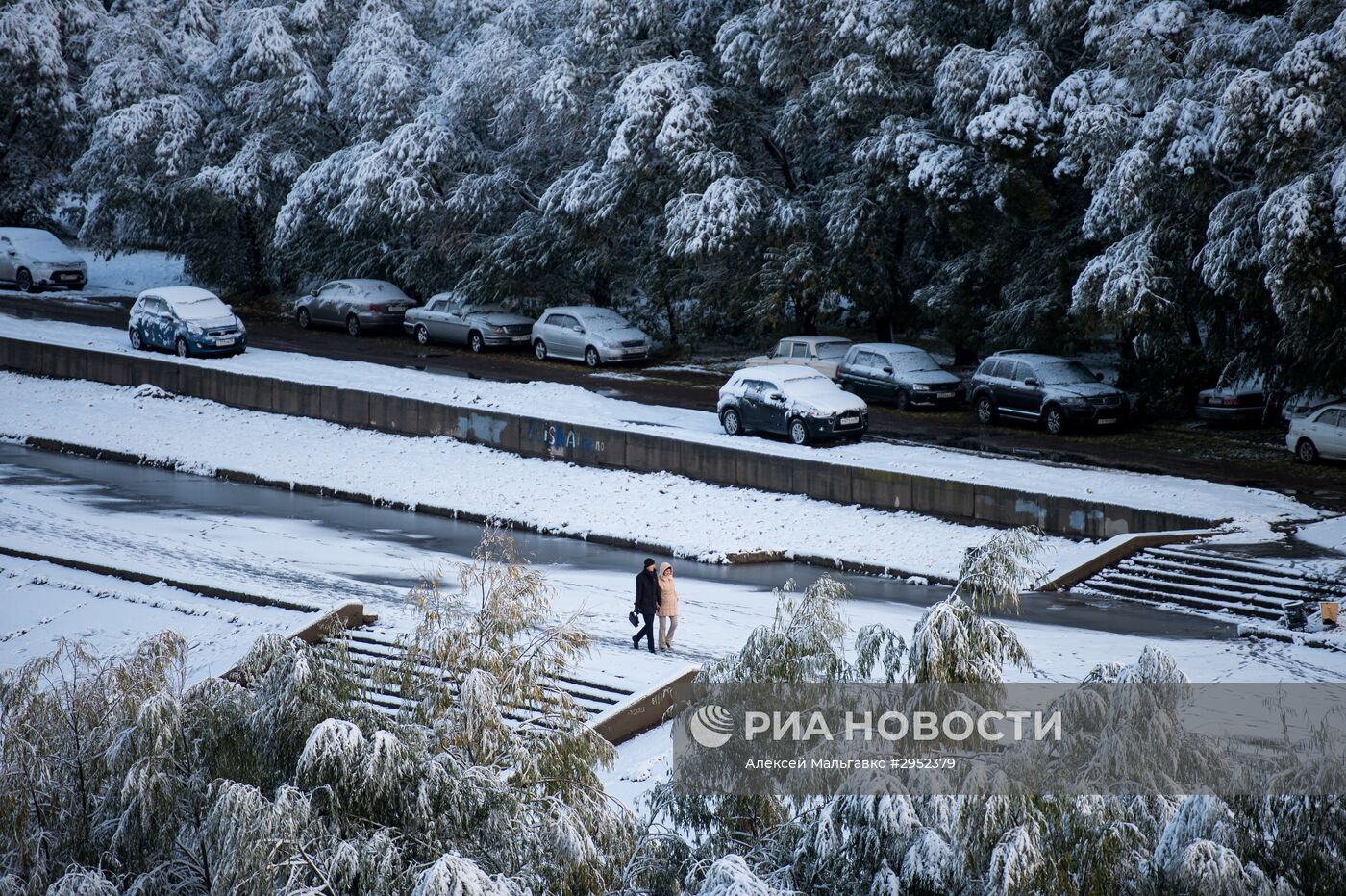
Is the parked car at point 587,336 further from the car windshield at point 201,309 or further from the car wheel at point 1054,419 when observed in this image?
the car wheel at point 1054,419

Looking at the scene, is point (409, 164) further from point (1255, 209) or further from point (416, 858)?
point (416, 858)

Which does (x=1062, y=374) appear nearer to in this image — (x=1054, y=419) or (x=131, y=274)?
Answer: (x=1054, y=419)

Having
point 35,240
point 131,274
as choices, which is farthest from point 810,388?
point 131,274

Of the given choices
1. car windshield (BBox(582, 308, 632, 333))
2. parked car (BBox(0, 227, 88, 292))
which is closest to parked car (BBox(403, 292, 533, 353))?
car windshield (BBox(582, 308, 632, 333))

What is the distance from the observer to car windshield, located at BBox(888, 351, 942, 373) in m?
32.0

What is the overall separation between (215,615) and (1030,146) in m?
18.5

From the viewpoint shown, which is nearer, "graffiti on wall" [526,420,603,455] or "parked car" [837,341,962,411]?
"graffiti on wall" [526,420,603,455]

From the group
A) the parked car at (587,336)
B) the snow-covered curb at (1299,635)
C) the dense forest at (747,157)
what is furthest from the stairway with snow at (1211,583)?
the parked car at (587,336)

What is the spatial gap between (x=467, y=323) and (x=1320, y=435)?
21371 mm

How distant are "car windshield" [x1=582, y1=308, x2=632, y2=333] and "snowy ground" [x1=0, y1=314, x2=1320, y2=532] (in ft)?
12.5

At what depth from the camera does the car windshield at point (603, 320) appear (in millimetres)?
36938

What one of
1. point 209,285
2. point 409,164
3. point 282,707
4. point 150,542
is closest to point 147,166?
point 209,285

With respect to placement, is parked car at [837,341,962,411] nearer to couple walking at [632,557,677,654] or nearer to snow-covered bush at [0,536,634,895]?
couple walking at [632,557,677,654]

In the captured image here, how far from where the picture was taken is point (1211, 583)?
69.0 ft
